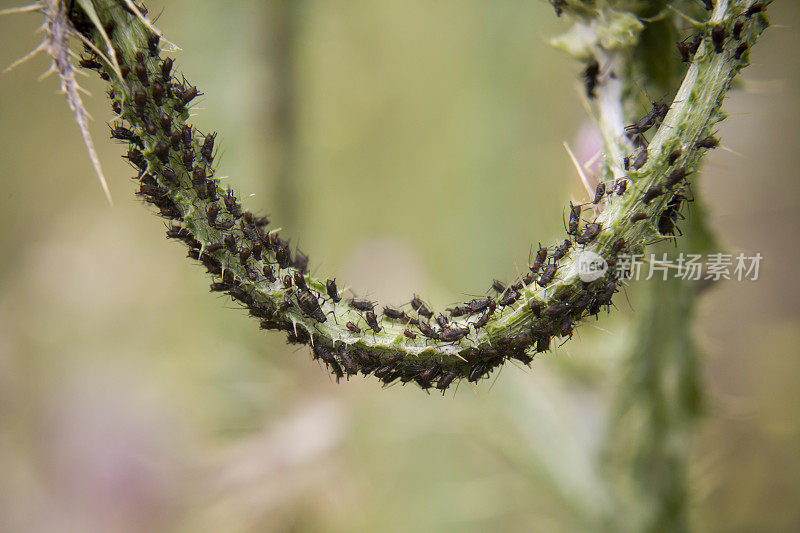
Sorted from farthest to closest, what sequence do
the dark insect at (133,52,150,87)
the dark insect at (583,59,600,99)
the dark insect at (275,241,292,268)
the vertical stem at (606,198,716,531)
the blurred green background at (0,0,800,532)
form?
1. the blurred green background at (0,0,800,532)
2. the vertical stem at (606,198,716,531)
3. the dark insect at (583,59,600,99)
4. the dark insect at (275,241,292,268)
5. the dark insect at (133,52,150,87)

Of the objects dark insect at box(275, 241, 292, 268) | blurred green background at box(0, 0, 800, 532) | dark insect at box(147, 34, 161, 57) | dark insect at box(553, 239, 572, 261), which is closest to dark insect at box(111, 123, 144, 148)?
dark insect at box(147, 34, 161, 57)

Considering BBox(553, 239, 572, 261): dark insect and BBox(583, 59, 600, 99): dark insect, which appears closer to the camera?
BBox(553, 239, 572, 261): dark insect

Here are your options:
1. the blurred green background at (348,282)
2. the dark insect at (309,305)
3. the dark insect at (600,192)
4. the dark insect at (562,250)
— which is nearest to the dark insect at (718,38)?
the dark insect at (600,192)

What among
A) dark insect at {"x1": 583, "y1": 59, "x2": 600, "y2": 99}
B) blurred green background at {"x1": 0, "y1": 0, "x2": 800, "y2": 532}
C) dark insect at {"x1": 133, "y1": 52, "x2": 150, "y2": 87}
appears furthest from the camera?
blurred green background at {"x1": 0, "y1": 0, "x2": 800, "y2": 532}

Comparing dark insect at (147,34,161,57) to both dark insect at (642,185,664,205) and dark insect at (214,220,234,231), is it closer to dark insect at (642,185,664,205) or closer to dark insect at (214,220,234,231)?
dark insect at (214,220,234,231)

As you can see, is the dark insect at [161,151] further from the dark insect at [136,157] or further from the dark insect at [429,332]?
the dark insect at [429,332]

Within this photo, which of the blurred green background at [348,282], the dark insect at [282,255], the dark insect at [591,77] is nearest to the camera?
the dark insect at [282,255]

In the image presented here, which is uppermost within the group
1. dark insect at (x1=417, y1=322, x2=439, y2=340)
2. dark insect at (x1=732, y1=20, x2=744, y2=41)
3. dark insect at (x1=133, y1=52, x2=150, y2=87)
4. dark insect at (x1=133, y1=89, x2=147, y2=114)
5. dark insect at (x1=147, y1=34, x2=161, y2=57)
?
dark insect at (x1=732, y1=20, x2=744, y2=41)

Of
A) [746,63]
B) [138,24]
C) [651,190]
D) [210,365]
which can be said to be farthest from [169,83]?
[210,365]
